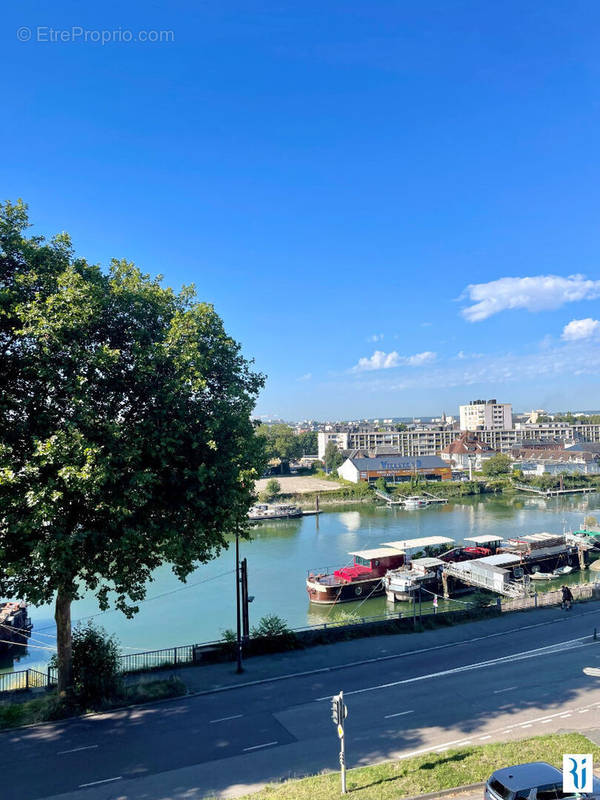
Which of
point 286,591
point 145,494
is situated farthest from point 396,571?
point 145,494

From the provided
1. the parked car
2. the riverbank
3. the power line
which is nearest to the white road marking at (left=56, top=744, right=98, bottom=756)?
the parked car

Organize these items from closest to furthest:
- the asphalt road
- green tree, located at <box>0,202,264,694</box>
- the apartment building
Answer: the asphalt road → green tree, located at <box>0,202,264,694</box> → the apartment building

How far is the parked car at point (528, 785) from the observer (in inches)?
274

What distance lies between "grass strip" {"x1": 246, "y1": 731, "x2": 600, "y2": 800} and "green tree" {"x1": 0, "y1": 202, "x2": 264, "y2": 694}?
4614 mm

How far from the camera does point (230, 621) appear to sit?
23828mm

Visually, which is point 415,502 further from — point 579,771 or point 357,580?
point 579,771

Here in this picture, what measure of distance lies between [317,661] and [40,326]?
10041 millimetres

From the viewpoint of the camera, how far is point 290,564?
35406 millimetres

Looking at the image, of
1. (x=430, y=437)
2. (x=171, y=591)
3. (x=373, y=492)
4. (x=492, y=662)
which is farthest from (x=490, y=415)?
(x=492, y=662)

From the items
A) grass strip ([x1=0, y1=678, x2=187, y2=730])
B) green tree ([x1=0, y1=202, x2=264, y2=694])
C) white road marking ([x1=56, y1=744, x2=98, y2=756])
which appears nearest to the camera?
white road marking ([x1=56, y1=744, x2=98, y2=756])

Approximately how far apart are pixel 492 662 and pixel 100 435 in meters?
10.7

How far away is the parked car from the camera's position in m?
6.95

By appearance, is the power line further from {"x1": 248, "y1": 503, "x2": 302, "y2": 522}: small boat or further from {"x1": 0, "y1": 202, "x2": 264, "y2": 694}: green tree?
{"x1": 248, "y1": 503, "x2": 302, "y2": 522}: small boat

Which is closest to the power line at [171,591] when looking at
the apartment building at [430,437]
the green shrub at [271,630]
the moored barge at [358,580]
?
the moored barge at [358,580]
